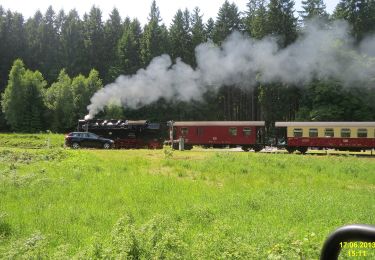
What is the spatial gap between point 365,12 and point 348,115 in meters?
17.4

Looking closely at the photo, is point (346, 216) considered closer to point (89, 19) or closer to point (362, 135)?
point (362, 135)

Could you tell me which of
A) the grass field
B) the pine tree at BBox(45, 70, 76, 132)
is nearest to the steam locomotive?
the grass field

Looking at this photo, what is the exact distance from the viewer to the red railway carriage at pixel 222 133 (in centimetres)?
4081

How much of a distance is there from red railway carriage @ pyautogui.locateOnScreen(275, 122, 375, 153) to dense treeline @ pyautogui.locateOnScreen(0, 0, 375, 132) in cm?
1473

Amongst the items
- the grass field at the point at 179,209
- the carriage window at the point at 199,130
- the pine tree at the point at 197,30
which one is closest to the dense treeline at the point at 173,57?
the pine tree at the point at 197,30

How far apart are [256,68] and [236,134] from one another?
58.4 feet

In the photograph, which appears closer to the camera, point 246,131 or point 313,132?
point 313,132

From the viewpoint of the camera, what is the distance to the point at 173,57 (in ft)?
243

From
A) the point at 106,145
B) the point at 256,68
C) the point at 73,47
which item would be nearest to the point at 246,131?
the point at 106,145

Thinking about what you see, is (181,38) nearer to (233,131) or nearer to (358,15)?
(358,15)

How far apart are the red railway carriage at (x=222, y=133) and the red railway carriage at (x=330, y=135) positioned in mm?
2781

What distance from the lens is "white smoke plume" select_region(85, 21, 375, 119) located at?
1972 inches

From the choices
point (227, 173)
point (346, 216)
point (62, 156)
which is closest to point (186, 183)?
point (227, 173)

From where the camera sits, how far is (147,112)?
6431 cm
